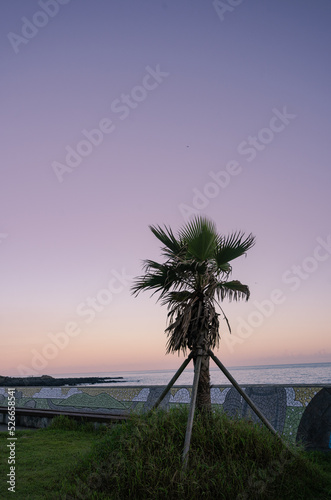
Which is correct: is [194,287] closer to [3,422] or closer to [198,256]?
[198,256]

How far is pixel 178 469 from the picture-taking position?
17.2 feet

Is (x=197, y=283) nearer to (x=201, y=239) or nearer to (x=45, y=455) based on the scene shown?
(x=201, y=239)

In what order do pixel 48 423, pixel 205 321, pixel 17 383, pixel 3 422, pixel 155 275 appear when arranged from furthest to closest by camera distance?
pixel 17 383 → pixel 3 422 → pixel 48 423 → pixel 155 275 → pixel 205 321

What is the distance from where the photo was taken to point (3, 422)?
45.0ft

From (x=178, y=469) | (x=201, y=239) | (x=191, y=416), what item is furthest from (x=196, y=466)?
(x=201, y=239)

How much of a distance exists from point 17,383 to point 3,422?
19.0 metres

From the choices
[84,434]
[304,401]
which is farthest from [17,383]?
[304,401]

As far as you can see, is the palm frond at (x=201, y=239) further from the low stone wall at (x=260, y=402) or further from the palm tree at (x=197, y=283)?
the low stone wall at (x=260, y=402)

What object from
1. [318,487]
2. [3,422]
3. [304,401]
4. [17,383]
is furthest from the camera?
[17,383]

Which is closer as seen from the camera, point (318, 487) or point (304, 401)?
point (318, 487)

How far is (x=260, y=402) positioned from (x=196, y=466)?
4198 millimetres

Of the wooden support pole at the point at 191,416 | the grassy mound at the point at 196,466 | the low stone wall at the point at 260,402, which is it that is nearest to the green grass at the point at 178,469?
the grassy mound at the point at 196,466

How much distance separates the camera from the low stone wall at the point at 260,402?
26.5 feet

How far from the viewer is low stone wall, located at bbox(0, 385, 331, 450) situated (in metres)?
8.09
